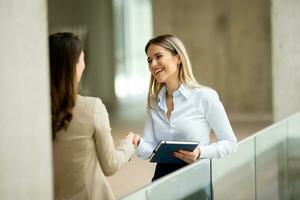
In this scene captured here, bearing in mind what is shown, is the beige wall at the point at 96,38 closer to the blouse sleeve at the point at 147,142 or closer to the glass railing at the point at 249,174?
the glass railing at the point at 249,174

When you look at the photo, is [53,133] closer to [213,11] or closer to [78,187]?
[78,187]

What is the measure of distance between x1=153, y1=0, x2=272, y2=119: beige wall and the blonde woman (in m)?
9.50

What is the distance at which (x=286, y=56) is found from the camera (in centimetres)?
738

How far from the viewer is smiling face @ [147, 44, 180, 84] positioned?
3568mm

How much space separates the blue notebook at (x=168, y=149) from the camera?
3449 millimetres

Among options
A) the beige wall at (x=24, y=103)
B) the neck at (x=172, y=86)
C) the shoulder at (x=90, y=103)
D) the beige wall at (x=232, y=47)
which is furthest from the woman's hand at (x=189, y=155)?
the beige wall at (x=232, y=47)

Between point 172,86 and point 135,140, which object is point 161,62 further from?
point 135,140

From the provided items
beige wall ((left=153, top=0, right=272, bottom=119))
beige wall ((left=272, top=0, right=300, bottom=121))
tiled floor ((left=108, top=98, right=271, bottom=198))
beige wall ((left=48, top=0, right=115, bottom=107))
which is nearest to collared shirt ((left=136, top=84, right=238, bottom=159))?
tiled floor ((left=108, top=98, right=271, bottom=198))

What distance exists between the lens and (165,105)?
372 cm

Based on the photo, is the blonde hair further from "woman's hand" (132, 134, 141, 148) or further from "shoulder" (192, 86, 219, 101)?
"woman's hand" (132, 134, 141, 148)

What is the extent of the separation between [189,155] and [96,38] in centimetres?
1232

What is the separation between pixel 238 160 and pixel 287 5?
11.7 ft

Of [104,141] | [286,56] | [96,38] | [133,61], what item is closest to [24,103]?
[104,141]

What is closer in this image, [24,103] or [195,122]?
[24,103]
